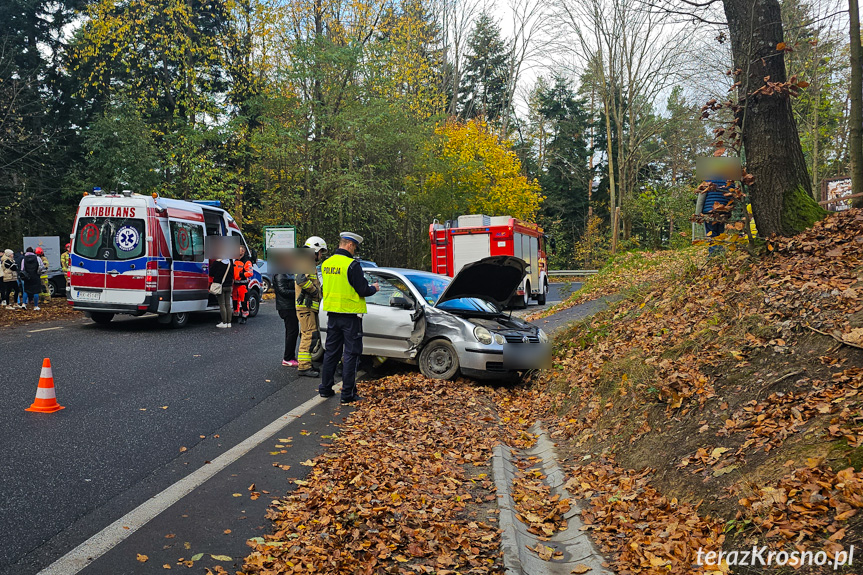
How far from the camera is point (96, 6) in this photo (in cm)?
2662

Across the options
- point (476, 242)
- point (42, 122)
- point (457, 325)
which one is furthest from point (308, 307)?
point (42, 122)

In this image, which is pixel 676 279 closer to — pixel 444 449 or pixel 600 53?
pixel 444 449

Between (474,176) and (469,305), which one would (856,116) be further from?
(474,176)

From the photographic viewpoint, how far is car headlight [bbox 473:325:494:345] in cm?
880

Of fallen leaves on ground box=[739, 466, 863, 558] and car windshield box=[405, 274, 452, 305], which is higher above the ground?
car windshield box=[405, 274, 452, 305]

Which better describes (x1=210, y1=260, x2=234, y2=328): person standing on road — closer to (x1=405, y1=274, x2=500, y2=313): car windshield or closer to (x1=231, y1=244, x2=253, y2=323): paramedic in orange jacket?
(x1=231, y1=244, x2=253, y2=323): paramedic in orange jacket

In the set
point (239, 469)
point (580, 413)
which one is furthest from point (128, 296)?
point (580, 413)

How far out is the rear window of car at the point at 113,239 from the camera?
45.0 ft

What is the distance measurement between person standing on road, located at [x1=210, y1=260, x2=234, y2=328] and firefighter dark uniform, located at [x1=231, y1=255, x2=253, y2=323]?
1.14 feet

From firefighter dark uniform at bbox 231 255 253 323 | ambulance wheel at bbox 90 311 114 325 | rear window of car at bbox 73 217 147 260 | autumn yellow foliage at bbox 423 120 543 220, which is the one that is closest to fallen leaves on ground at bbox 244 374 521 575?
rear window of car at bbox 73 217 147 260

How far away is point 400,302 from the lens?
953 centimetres

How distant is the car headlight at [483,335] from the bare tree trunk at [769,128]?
3.57m

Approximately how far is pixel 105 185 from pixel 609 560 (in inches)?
1118

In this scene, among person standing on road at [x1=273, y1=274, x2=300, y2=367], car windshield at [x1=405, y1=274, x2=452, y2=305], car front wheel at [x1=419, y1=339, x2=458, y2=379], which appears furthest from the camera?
person standing on road at [x1=273, y1=274, x2=300, y2=367]
